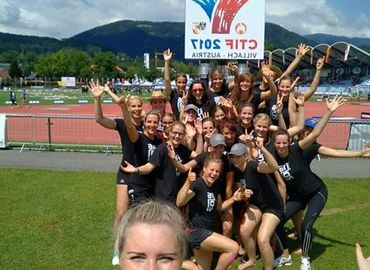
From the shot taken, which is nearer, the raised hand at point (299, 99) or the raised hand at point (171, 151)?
the raised hand at point (171, 151)

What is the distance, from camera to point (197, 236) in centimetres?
554

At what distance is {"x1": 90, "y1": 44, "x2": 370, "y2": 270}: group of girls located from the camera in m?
5.64

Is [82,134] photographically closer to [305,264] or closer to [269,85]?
[269,85]

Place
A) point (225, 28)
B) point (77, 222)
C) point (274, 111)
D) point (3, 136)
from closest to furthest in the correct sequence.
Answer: point (274, 111) < point (77, 222) < point (225, 28) < point (3, 136)

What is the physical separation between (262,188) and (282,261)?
123 cm

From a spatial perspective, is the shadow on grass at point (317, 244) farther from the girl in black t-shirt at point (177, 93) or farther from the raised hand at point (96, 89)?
the raised hand at point (96, 89)

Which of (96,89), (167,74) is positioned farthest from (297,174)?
(167,74)

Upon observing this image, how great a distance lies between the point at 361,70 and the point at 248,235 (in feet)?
263

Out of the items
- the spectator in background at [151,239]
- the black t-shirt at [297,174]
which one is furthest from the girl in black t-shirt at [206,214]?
the spectator in background at [151,239]

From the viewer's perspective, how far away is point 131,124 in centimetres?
592

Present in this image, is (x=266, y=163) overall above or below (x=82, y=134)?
above

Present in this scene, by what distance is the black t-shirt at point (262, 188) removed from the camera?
5.90m

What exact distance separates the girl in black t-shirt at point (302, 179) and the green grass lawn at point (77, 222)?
22.9 inches

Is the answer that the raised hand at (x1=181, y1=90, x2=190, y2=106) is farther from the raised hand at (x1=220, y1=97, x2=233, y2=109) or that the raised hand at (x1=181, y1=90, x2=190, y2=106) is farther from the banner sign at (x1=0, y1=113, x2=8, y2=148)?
the banner sign at (x1=0, y1=113, x2=8, y2=148)
